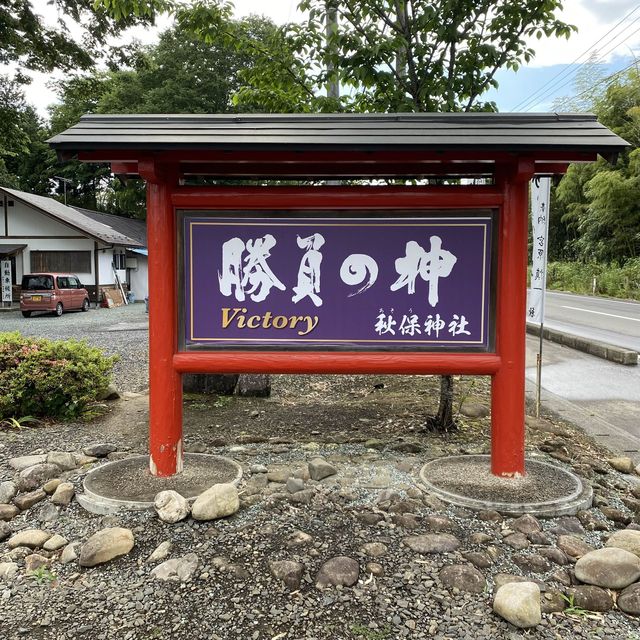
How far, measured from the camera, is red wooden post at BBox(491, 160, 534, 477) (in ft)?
13.1

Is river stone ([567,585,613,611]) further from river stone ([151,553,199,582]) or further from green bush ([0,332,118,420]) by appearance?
green bush ([0,332,118,420])

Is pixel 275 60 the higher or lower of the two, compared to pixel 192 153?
higher

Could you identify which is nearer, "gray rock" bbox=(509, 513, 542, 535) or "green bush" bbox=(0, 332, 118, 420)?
"gray rock" bbox=(509, 513, 542, 535)

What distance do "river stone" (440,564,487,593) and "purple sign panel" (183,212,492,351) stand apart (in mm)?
1623

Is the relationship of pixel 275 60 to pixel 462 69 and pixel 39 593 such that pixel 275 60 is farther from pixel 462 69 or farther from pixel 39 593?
pixel 39 593

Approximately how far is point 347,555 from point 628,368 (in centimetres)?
870

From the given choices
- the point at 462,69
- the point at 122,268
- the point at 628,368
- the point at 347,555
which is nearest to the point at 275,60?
the point at 462,69

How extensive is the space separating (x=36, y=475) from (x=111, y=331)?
39.4 feet

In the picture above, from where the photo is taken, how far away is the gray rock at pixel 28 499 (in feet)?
12.5

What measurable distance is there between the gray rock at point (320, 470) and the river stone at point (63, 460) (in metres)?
2.01

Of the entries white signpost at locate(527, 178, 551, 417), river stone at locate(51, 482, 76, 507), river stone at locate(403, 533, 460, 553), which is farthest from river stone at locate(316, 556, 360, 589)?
white signpost at locate(527, 178, 551, 417)

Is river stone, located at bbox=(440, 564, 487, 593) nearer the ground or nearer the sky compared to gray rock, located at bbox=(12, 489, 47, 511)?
nearer the ground

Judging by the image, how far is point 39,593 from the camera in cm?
Result: 290

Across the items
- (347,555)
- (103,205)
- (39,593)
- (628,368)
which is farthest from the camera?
(103,205)
